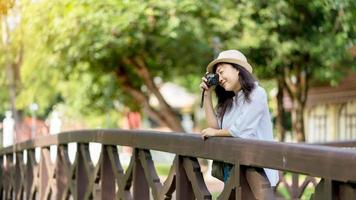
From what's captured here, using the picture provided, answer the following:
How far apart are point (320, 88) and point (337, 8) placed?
10.9 meters

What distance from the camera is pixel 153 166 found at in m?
4.73

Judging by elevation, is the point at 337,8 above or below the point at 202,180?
above

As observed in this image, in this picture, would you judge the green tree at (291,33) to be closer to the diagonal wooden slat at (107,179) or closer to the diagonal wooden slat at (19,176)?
the diagonal wooden slat at (19,176)

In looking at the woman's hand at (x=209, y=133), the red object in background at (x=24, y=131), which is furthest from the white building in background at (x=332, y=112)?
the woman's hand at (x=209, y=133)

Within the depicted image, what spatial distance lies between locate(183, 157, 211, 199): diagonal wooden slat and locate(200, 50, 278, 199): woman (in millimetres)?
133

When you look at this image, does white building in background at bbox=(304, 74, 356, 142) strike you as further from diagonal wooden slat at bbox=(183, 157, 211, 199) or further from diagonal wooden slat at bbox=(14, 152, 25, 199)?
diagonal wooden slat at bbox=(183, 157, 211, 199)

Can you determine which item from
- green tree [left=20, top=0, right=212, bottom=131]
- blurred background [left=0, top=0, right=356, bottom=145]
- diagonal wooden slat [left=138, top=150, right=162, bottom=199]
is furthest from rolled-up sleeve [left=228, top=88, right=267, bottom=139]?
green tree [left=20, top=0, right=212, bottom=131]

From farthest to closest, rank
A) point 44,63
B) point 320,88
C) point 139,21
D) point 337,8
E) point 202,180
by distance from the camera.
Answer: point 320,88 → point 44,63 → point 139,21 → point 337,8 → point 202,180

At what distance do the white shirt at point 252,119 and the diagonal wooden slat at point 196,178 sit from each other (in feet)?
0.89

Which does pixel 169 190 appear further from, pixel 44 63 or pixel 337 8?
pixel 44 63

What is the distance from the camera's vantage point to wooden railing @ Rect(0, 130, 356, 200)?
2906 millimetres

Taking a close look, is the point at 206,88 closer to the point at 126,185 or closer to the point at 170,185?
the point at 170,185

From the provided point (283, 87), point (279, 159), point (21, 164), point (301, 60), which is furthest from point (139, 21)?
point (279, 159)

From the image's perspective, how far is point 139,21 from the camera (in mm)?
16547
